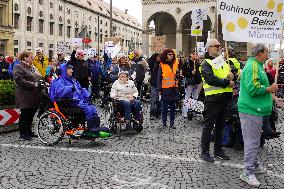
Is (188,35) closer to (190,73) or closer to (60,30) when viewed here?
(60,30)

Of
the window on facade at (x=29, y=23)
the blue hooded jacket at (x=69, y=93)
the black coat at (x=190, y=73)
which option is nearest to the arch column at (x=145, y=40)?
the window on facade at (x=29, y=23)

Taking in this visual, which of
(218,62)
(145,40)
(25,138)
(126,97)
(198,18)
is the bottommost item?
(25,138)

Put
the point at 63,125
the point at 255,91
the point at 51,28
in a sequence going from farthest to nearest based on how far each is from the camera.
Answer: the point at 51,28 < the point at 63,125 < the point at 255,91

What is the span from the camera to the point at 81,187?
549cm

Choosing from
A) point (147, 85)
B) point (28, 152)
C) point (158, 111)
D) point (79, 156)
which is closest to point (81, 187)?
point (79, 156)

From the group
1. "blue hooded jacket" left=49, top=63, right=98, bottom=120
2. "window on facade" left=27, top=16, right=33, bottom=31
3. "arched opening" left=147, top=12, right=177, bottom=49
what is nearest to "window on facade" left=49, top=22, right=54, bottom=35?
"window on facade" left=27, top=16, right=33, bottom=31

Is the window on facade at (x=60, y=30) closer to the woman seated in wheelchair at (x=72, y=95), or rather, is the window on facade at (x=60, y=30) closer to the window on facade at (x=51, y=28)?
the window on facade at (x=51, y=28)

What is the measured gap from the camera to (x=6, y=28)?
45344mm

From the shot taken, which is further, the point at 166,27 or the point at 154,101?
the point at 166,27

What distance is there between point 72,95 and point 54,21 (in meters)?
51.0

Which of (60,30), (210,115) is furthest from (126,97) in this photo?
(60,30)

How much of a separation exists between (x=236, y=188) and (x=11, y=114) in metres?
6.17

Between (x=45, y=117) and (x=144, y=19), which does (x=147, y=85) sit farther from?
(x=144, y=19)

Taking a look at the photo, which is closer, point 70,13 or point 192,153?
point 192,153
